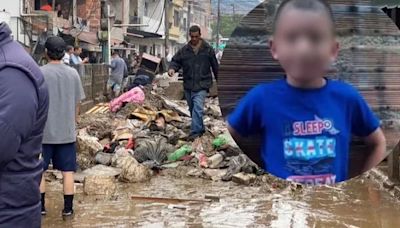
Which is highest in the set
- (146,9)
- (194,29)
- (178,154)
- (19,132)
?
(194,29)

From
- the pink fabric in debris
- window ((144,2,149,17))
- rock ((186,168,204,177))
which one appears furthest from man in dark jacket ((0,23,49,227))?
window ((144,2,149,17))

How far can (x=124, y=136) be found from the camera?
1016 centimetres

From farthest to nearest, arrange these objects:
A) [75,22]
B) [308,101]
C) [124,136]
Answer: [75,22] < [124,136] < [308,101]

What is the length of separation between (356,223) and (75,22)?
22.4 meters

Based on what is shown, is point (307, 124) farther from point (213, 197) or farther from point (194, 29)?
point (213, 197)

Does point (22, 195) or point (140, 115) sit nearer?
point (22, 195)

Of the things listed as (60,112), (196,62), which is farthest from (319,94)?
(60,112)

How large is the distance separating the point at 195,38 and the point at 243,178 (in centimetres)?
491

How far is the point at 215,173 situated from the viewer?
8.44 meters

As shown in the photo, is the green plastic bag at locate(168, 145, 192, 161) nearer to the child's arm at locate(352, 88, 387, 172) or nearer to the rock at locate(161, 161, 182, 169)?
the rock at locate(161, 161, 182, 169)

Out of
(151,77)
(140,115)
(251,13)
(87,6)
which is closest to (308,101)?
(251,13)

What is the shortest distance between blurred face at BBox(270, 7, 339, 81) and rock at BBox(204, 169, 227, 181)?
6.19m

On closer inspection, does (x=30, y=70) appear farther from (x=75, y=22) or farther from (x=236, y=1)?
(x=75, y=22)

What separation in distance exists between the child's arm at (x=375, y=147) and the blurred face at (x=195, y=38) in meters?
1.14
